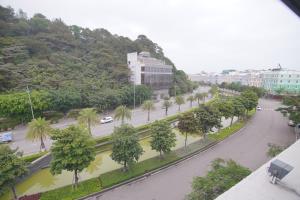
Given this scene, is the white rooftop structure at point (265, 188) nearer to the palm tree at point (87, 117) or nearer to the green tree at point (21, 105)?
the palm tree at point (87, 117)

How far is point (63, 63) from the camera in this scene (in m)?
34.2

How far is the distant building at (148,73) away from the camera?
39.9m

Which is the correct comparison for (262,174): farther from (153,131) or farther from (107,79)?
(107,79)

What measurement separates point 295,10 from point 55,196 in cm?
1272

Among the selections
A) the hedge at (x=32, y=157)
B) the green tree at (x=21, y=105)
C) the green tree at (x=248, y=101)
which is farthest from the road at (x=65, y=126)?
the green tree at (x=248, y=101)

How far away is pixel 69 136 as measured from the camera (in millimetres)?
10477

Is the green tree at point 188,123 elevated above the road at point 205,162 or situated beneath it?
elevated above

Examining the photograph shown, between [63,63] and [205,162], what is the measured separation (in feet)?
103

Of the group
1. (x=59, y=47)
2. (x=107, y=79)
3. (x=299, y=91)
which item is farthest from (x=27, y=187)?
(x=299, y=91)

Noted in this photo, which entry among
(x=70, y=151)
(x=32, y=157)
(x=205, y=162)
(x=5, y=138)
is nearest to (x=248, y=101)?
(x=205, y=162)

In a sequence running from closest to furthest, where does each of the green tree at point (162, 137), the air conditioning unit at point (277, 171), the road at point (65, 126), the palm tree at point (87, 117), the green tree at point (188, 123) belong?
the air conditioning unit at point (277, 171), the green tree at point (162, 137), the green tree at point (188, 123), the road at point (65, 126), the palm tree at point (87, 117)

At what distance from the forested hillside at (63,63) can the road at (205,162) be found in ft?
57.2

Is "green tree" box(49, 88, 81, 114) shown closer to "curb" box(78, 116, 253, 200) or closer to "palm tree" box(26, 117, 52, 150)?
"palm tree" box(26, 117, 52, 150)

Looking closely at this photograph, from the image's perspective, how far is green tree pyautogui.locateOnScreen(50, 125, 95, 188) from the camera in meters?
10.1
